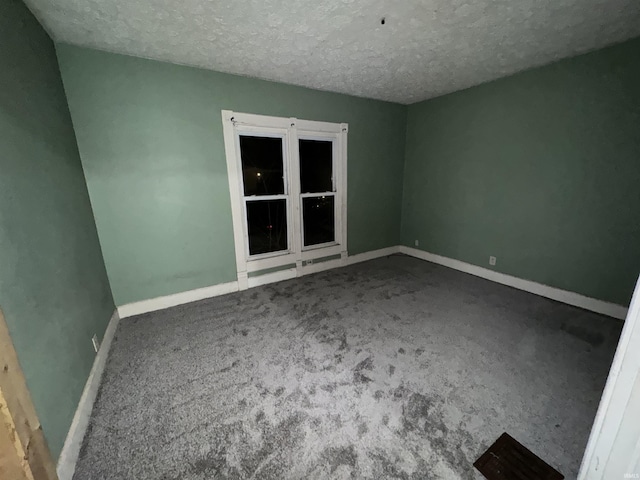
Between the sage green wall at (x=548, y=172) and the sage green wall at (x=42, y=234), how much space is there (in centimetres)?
409

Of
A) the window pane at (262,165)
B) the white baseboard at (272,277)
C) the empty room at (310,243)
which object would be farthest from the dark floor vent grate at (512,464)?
the window pane at (262,165)

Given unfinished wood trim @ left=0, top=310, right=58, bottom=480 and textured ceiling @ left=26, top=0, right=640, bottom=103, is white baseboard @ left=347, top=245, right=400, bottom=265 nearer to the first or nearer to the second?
textured ceiling @ left=26, top=0, right=640, bottom=103

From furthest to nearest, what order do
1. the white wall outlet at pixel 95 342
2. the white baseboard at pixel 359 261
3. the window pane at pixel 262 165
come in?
the window pane at pixel 262 165
the white baseboard at pixel 359 261
the white wall outlet at pixel 95 342

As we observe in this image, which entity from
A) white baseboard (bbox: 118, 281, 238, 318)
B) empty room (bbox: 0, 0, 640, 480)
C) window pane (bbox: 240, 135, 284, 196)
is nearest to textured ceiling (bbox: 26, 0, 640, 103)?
empty room (bbox: 0, 0, 640, 480)

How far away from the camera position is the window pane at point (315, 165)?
3.40 metres

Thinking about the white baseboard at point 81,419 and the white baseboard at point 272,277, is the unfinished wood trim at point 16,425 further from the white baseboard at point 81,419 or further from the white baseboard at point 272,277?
the white baseboard at point 272,277

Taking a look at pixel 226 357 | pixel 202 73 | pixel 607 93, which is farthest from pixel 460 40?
pixel 226 357

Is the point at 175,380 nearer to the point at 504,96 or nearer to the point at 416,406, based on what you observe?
the point at 416,406

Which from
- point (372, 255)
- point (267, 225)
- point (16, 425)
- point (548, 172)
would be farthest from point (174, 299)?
point (548, 172)

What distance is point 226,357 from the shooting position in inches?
76.1

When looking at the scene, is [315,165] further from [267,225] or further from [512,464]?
[512,464]

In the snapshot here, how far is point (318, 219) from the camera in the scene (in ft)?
12.5

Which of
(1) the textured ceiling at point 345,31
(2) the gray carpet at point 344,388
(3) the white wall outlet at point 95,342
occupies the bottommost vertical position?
(2) the gray carpet at point 344,388

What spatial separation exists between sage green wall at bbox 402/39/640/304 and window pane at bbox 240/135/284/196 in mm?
2301
